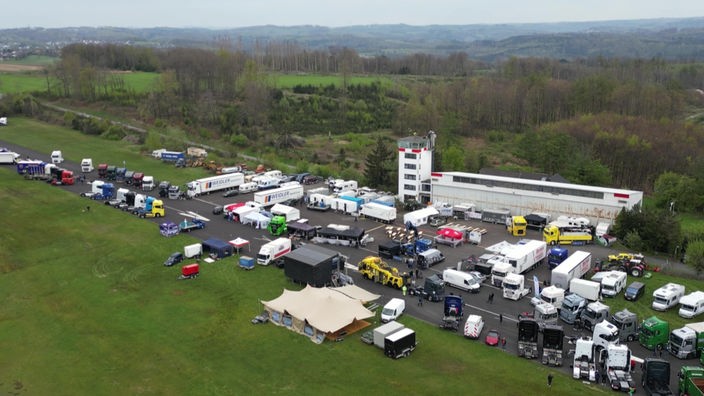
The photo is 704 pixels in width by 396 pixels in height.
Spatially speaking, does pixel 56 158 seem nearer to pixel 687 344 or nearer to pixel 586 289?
pixel 586 289

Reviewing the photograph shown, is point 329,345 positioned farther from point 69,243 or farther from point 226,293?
point 69,243

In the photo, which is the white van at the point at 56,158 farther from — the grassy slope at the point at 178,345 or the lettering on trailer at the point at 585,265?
the lettering on trailer at the point at 585,265

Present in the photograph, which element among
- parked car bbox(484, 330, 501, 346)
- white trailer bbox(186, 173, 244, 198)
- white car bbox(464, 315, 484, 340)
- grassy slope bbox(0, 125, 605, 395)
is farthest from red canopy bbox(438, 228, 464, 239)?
white trailer bbox(186, 173, 244, 198)

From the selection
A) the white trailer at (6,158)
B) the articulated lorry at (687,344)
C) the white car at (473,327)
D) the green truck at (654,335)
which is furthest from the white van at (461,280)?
the white trailer at (6,158)

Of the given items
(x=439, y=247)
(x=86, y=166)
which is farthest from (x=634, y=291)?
(x=86, y=166)

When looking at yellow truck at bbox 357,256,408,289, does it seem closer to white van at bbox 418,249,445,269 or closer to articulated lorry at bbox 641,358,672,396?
white van at bbox 418,249,445,269

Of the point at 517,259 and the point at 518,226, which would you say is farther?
the point at 518,226

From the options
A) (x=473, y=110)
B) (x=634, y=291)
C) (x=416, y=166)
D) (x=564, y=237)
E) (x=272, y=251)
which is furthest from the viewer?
(x=473, y=110)
